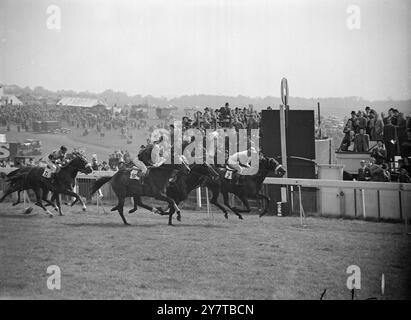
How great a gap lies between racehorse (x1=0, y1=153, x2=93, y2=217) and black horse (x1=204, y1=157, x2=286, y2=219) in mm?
1692

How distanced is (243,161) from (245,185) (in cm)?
32

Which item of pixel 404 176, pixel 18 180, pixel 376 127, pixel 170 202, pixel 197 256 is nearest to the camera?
pixel 197 256

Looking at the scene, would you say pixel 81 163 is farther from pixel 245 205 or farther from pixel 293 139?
pixel 293 139

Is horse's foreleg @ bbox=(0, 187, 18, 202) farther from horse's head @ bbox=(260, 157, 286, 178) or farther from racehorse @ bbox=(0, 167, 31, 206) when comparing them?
horse's head @ bbox=(260, 157, 286, 178)

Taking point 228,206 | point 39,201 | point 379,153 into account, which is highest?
point 379,153

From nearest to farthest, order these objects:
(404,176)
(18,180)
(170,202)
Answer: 1. (404,176)
2. (170,202)
3. (18,180)

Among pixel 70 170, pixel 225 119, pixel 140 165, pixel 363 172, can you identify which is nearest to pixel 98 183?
pixel 70 170

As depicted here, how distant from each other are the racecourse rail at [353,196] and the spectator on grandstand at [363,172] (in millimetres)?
156

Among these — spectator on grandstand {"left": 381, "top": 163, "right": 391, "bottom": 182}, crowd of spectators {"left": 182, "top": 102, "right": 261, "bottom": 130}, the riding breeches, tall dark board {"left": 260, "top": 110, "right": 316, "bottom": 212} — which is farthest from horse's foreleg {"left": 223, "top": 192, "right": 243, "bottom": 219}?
spectator on grandstand {"left": 381, "top": 163, "right": 391, "bottom": 182}

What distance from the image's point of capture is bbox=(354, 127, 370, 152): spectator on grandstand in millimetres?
9844

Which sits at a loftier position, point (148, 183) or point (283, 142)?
point (283, 142)

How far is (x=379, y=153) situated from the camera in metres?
9.54

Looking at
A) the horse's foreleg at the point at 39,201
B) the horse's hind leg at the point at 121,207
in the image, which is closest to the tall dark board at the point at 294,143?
the horse's hind leg at the point at 121,207
